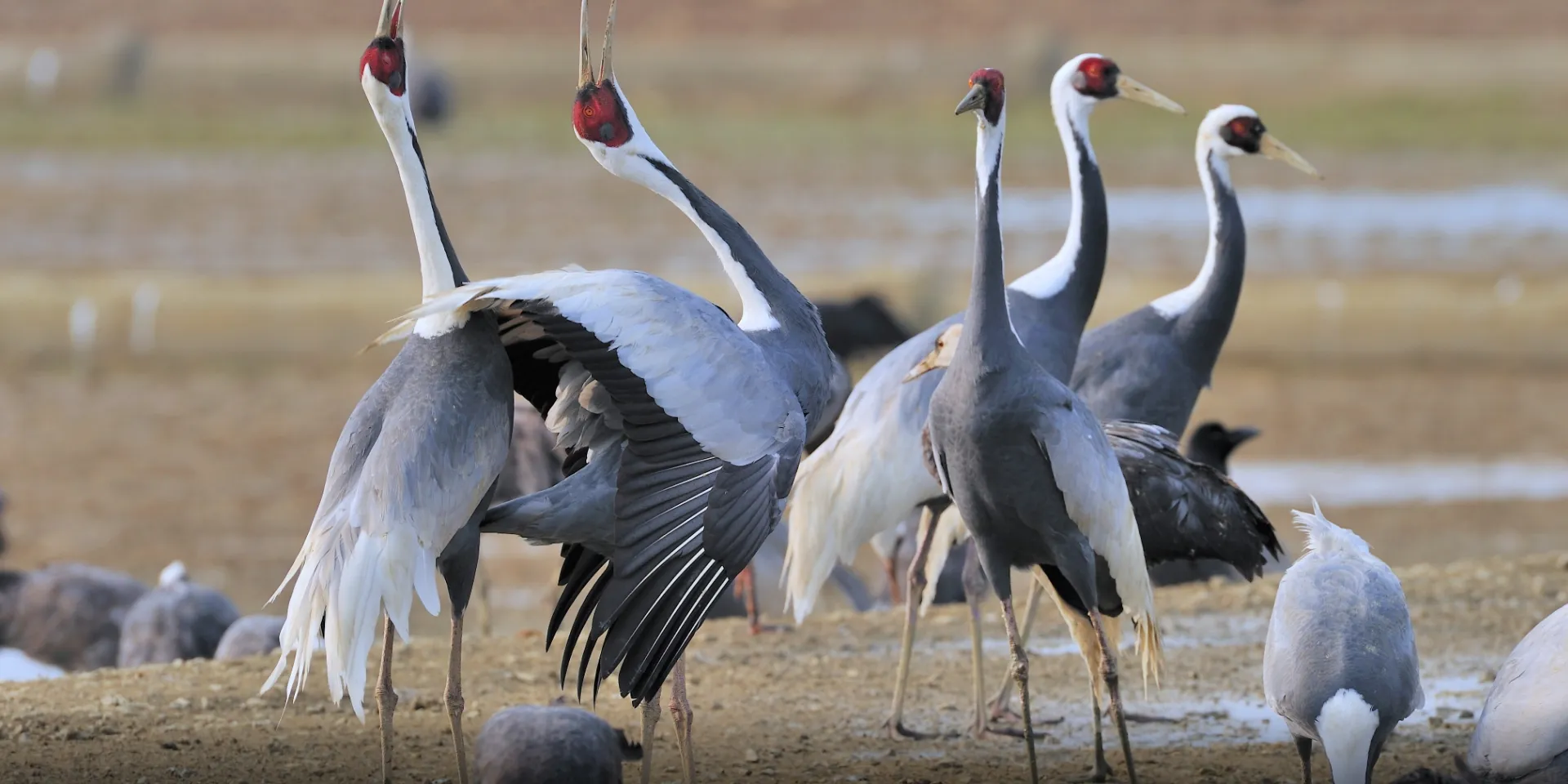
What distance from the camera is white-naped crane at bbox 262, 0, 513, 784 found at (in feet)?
16.4

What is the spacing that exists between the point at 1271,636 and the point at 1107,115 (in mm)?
17705

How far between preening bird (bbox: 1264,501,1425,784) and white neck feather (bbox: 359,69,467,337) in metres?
2.22

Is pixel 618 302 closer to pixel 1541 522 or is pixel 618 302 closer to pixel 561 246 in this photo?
pixel 1541 522

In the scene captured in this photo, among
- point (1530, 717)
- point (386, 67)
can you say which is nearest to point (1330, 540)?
point (1530, 717)

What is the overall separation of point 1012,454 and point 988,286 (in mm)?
419

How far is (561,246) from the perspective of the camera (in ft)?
51.6

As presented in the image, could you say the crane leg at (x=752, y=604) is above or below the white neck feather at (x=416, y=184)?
below

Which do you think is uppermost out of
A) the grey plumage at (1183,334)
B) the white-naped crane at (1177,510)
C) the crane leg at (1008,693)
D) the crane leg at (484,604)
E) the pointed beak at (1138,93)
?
the pointed beak at (1138,93)

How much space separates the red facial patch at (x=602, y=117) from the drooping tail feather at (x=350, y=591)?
→ 4.17 feet

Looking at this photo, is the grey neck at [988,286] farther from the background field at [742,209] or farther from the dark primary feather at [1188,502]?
the background field at [742,209]

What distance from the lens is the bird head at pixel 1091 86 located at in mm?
7312

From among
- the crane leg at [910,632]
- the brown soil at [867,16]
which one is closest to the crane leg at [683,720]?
the crane leg at [910,632]

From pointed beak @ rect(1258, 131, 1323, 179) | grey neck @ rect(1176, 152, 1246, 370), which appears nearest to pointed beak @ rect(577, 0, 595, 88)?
grey neck @ rect(1176, 152, 1246, 370)

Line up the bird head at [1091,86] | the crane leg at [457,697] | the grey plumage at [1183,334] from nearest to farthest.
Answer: the crane leg at [457,697] → the grey plumage at [1183,334] → the bird head at [1091,86]
